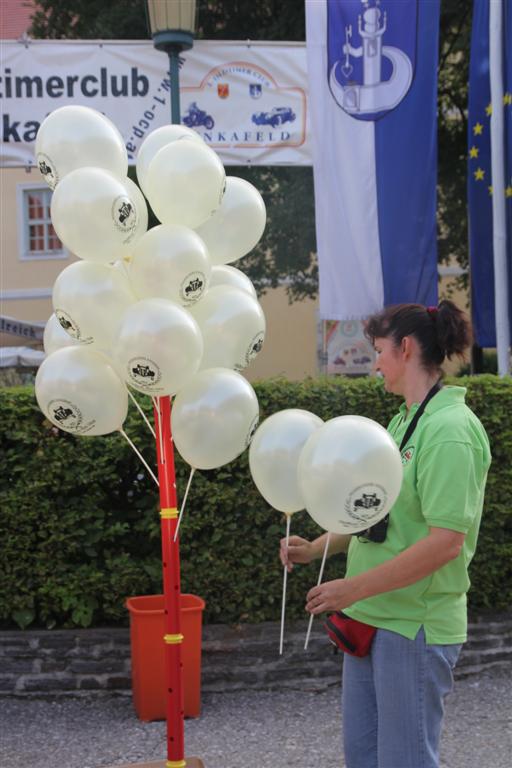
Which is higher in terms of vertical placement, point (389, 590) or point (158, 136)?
point (158, 136)

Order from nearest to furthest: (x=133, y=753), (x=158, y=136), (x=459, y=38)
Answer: (x=158, y=136)
(x=133, y=753)
(x=459, y=38)

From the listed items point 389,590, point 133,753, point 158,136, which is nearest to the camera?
point 389,590

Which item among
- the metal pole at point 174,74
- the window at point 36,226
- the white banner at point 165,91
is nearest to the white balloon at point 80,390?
the metal pole at point 174,74

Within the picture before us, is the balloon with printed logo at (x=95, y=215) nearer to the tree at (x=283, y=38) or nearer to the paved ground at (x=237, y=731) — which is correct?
the paved ground at (x=237, y=731)

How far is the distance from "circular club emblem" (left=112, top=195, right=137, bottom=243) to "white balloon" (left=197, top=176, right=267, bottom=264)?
40 cm

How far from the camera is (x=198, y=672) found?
5.02 meters

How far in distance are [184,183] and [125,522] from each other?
2.80 meters

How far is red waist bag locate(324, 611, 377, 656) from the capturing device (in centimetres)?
280

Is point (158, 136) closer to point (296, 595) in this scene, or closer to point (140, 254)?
point (140, 254)

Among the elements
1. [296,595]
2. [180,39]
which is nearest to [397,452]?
[296,595]

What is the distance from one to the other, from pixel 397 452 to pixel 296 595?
10.4ft

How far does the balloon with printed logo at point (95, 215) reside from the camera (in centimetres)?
302

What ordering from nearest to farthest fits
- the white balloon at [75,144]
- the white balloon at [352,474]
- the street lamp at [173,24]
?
the white balloon at [352,474] → the white balloon at [75,144] → the street lamp at [173,24]

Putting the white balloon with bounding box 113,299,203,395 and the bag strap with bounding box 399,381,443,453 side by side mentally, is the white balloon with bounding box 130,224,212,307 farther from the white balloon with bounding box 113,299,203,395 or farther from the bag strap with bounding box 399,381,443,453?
the bag strap with bounding box 399,381,443,453
